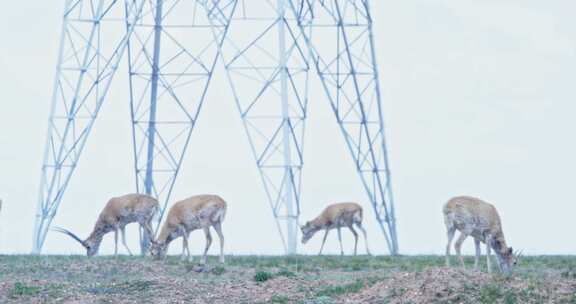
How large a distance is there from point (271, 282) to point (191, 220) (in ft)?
24.3

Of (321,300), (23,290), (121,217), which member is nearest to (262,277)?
(321,300)

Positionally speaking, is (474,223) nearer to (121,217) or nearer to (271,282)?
(271,282)

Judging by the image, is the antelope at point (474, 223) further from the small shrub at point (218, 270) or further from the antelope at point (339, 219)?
the antelope at point (339, 219)

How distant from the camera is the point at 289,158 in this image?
123 feet

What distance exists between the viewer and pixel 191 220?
34.8 metres

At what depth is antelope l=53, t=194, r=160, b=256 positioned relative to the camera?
120 feet

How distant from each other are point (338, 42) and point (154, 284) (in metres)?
15.8

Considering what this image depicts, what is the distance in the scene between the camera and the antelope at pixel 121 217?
36438mm

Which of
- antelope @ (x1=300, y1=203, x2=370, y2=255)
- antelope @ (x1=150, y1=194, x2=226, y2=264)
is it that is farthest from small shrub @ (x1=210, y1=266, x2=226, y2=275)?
antelope @ (x1=300, y1=203, x2=370, y2=255)

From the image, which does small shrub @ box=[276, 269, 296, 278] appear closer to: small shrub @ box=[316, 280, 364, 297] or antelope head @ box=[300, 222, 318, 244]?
small shrub @ box=[316, 280, 364, 297]

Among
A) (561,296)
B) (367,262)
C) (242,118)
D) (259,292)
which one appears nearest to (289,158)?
(242,118)

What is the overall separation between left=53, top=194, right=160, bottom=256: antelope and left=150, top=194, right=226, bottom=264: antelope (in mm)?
655

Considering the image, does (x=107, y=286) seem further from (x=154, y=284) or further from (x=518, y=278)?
(x=518, y=278)

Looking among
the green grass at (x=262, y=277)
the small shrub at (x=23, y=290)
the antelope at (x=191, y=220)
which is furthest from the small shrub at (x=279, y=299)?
the antelope at (x=191, y=220)
